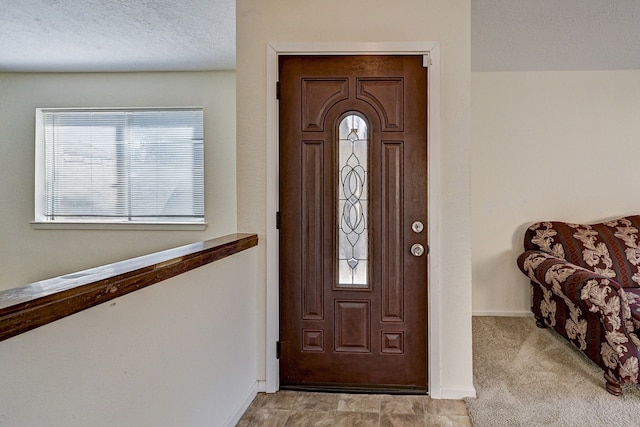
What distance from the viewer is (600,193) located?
12.5 feet

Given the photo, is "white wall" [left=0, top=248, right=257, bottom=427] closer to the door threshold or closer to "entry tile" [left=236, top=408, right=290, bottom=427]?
"entry tile" [left=236, top=408, right=290, bottom=427]

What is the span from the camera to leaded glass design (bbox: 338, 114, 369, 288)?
2393mm

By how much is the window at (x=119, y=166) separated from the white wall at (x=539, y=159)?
280 cm

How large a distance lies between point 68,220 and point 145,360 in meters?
3.45

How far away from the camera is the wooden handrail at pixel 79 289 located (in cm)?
85

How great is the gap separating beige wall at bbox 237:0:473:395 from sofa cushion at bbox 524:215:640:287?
1.51 meters

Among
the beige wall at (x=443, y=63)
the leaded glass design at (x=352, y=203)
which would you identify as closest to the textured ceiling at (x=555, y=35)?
the beige wall at (x=443, y=63)

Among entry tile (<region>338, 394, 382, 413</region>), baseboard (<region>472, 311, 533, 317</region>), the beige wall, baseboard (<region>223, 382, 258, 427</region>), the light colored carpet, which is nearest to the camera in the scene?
baseboard (<region>223, 382, 258, 427</region>)

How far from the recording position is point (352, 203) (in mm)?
2406

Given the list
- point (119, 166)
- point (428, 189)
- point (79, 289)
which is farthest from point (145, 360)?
point (119, 166)

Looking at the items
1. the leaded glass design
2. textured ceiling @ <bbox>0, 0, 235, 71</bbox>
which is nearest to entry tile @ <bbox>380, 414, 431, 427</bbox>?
the leaded glass design

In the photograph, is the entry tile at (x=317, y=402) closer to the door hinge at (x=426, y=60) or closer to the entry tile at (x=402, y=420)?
the entry tile at (x=402, y=420)

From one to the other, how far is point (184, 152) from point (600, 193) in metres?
4.01

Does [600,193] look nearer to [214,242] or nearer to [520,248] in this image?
[520,248]
